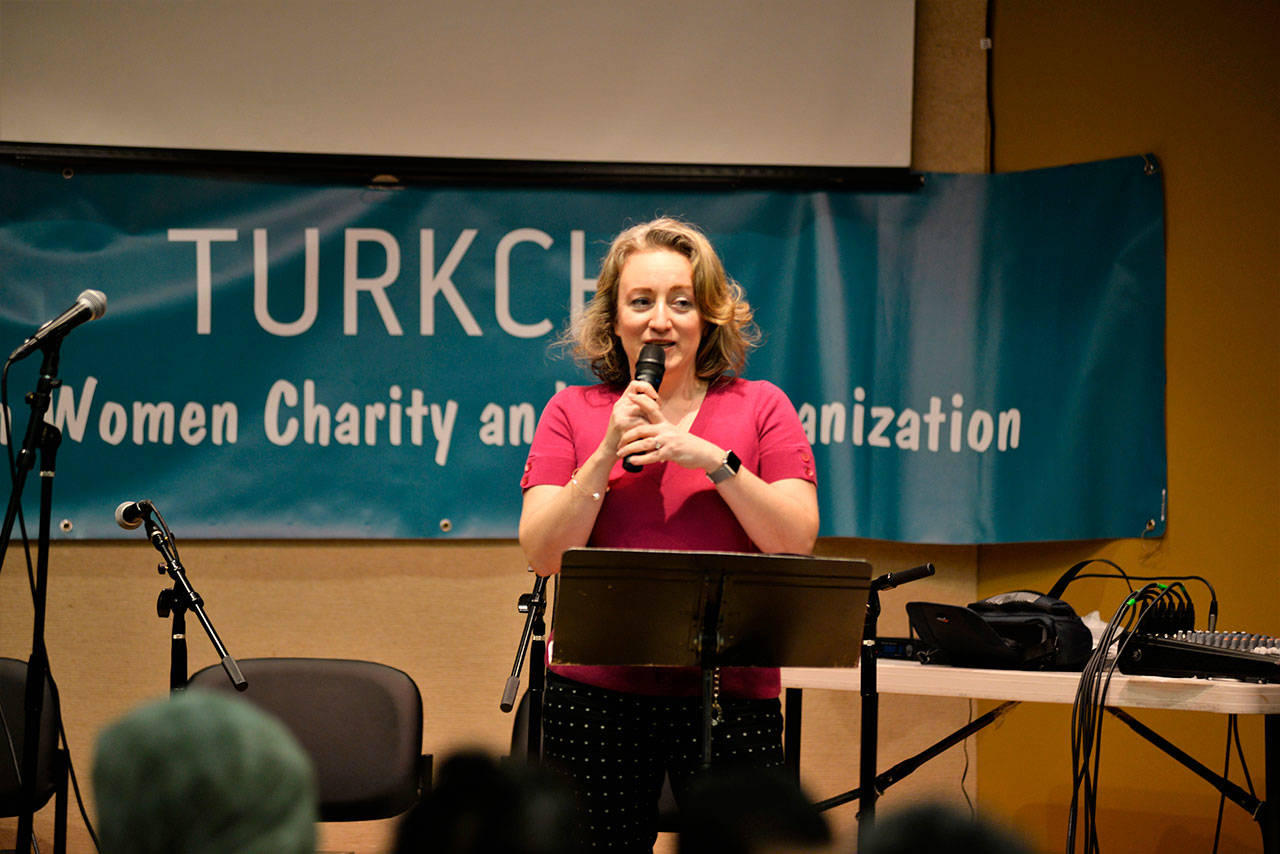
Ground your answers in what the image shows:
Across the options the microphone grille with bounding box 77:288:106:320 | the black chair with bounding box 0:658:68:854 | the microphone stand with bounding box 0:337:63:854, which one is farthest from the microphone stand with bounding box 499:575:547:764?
the black chair with bounding box 0:658:68:854

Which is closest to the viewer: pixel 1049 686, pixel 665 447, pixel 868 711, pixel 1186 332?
pixel 665 447

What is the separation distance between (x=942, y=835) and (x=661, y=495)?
1308 millimetres

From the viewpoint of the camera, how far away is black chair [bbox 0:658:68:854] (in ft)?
9.04

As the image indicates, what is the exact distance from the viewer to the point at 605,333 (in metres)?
2.10

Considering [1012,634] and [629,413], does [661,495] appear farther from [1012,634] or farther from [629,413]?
[1012,634]

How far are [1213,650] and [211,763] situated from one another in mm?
2249

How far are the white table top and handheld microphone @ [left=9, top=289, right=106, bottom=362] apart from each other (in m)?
1.66

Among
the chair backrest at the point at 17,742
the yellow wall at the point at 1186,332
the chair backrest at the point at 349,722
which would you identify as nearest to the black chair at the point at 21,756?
the chair backrest at the point at 17,742

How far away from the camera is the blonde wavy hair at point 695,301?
199 centimetres

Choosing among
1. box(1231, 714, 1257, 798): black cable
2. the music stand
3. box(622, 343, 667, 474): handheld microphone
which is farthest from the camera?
box(1231, 714, 1257, 798): black cable

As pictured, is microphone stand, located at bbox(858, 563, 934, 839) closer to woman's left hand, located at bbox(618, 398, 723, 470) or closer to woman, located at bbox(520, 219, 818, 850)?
woman, located at bbox(520, 219, 818, 850)

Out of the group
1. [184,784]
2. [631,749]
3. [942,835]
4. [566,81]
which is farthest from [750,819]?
[566,81]

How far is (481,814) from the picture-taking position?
620 mm

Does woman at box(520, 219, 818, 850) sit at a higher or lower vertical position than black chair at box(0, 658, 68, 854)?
higher
